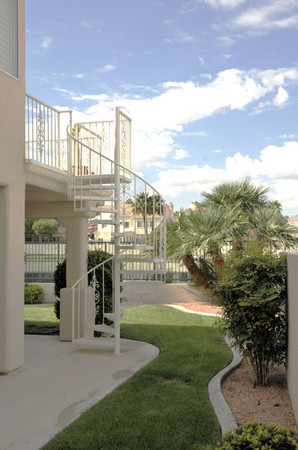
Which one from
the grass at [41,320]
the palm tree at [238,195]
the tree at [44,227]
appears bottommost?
the grass at [41,320]

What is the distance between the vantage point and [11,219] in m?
6.86

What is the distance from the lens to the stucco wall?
193 inches

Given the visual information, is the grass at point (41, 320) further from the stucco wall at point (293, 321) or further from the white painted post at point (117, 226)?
the stucco wall at point (293, 321)

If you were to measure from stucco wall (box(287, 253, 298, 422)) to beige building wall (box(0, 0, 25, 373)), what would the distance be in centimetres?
384

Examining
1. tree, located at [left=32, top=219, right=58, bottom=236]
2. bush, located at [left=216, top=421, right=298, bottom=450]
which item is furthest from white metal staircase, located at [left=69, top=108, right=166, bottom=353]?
tree, located at [left=32, top=219, right=58, bottom=236]

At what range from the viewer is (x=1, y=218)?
22.3ft

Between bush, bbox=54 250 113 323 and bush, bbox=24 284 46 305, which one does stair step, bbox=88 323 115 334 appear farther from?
bush, bbox=24 284 46 305

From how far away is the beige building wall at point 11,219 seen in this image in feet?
22.1

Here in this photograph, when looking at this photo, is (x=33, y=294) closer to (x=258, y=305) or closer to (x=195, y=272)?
(x=195, y=272)

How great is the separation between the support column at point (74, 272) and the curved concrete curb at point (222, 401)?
3.36 metres

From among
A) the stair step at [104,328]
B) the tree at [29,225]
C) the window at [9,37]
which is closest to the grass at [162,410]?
the stair step at [104,328]

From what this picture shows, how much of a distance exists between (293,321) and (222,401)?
1294 mm

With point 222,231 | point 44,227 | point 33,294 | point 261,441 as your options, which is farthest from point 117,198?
point 44,227

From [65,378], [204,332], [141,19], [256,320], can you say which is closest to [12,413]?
[65,378]
